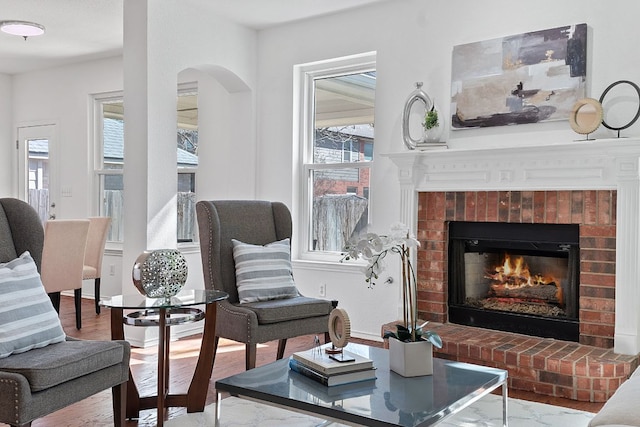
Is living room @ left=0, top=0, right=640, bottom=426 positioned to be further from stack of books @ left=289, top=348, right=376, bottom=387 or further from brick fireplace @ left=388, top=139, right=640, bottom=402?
stack of books @ left=289, top=348, right=376, bottom=387

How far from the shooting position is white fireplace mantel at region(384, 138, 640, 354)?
344 centimetres

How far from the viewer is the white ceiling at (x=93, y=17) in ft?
15.4

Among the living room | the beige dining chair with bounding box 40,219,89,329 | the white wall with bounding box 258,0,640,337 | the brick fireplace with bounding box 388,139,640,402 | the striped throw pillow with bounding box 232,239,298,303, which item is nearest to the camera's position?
the brick fireplace with bounding box 388,139,640,402

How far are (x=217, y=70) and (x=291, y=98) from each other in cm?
67

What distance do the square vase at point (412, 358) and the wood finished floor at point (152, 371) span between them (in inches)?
49.5

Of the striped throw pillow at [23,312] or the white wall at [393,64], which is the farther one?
the white wall at [393,64]

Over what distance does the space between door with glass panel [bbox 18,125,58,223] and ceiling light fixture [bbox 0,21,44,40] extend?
1931 mm

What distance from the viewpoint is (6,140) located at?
7371 mm

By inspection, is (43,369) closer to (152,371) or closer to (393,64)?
(152,371)

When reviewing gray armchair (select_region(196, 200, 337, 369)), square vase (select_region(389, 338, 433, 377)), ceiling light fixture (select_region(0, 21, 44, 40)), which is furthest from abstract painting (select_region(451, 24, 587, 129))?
ceiling light fixture (select_region(0, 21, 44, 40))

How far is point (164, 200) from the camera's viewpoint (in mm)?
4508

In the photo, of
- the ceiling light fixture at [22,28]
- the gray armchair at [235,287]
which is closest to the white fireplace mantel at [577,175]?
the gray armchair at [235,287]

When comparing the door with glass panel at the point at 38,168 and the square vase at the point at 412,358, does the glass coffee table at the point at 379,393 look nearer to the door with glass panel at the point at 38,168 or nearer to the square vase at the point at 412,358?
the square vase at the point at 412,358

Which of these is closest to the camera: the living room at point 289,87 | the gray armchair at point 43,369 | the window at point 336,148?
the gray armchair at point 43,369
